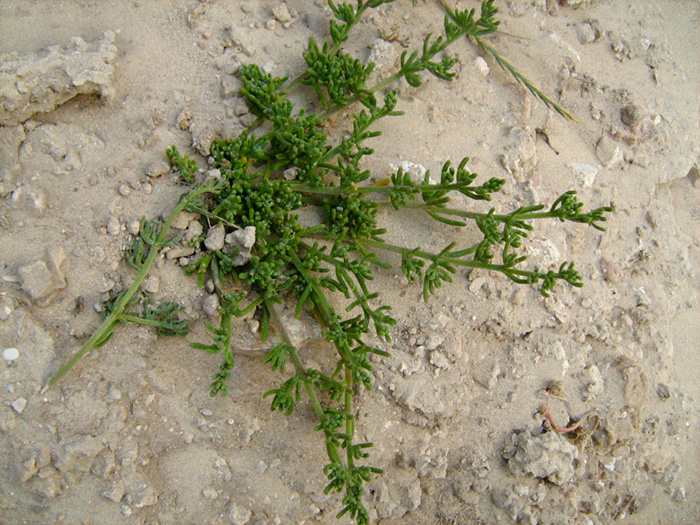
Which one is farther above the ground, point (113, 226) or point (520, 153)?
point (520, 153)

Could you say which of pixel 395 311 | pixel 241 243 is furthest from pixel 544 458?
pixel 241 243

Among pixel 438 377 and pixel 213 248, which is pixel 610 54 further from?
pixel 213 248

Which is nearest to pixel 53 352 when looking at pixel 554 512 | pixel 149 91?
pixel 149 91

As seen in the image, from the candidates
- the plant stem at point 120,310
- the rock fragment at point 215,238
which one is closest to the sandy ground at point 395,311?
the plant stem at point 120,310

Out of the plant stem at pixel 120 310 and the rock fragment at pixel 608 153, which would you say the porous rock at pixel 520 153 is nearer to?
Result: the rock fragment at pixel 608 153

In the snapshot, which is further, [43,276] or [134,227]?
[134,227]

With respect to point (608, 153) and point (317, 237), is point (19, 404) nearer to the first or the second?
point (317, 237)
